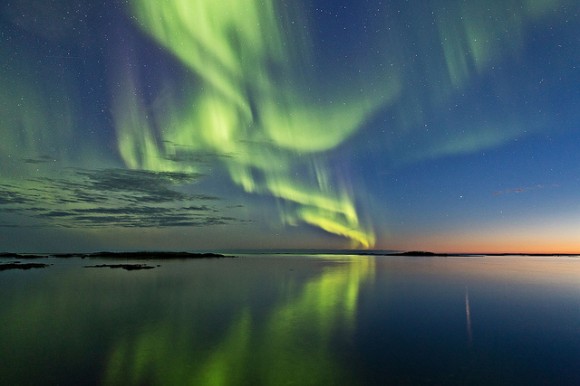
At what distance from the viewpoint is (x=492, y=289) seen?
4062 cm

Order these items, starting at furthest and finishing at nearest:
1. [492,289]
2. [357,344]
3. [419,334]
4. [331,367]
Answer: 1. [492,289]
2. [419,334]
3. [357,344]
4. [331,367]

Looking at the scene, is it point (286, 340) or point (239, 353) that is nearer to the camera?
point (239, 353)

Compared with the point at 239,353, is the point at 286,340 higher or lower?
higher

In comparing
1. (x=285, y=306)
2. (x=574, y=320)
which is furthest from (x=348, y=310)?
(x=574, y=320)

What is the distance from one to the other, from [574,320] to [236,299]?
83.9ft

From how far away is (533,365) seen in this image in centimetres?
1441

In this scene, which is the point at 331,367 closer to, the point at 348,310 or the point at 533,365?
the point at 533,365

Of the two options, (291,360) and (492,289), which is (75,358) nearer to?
(291,360)

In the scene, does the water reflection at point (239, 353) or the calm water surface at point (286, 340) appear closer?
the water reflection at point (239, 353)

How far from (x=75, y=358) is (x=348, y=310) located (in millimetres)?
17867

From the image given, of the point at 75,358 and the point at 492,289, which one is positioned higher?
the point at 492,289

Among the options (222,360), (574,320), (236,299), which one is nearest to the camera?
(222,360)

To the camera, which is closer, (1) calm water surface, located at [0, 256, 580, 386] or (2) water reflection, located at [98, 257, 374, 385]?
(2) water reflection, located at [98, 257, 374, 385]

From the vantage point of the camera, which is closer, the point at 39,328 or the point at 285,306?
the point at 39,328
